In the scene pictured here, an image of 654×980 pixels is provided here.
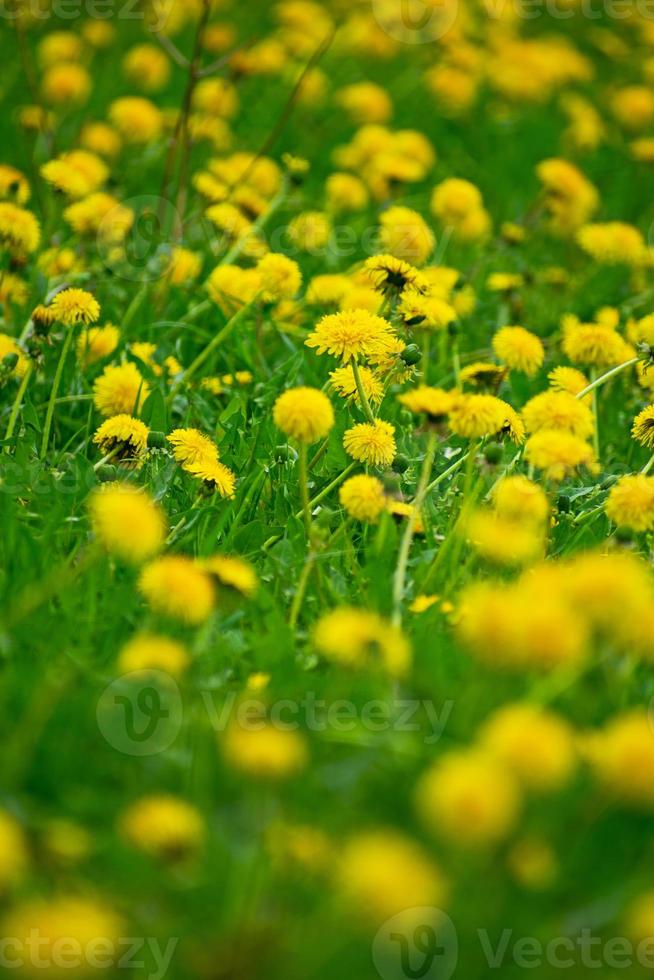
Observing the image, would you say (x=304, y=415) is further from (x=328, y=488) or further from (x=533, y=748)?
(x=533, y=748)

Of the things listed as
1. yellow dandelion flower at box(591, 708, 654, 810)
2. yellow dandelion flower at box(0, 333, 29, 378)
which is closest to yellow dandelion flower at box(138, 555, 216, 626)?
yellow dandelion flower at box(591, 708, 654, 810)

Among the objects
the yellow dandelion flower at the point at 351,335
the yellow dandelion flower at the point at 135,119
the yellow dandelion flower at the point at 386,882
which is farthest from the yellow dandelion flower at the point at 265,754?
the yellow dandelion flower at the point at 135,119

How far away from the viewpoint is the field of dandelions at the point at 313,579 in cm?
134

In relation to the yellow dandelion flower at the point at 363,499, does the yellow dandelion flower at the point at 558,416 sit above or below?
above

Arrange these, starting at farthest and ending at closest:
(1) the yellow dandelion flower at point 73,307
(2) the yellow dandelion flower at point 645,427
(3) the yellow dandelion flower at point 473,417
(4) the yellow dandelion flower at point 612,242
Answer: (4) the yellow dandelion flower at point 612,242 < (1) the yellow dandelion flower at point 73,307 < (2) the yellow dandelion flower at point 645,427 < (3) the yellow dandelion flower at point 473,417

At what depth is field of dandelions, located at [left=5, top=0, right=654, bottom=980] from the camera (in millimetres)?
1339

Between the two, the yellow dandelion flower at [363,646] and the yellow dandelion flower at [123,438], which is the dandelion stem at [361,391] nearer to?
the yellow dandelion flower at [123,438]

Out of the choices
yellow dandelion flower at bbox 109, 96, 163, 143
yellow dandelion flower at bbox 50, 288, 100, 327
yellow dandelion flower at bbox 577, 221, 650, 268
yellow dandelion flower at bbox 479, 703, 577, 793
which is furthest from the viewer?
yellow dandelion flower at bbox 109, 96, 163, 143

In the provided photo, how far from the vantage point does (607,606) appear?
144cm

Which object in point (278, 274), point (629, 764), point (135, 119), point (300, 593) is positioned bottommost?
point (135, 119)

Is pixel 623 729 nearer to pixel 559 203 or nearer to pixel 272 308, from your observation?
pixel 272 308

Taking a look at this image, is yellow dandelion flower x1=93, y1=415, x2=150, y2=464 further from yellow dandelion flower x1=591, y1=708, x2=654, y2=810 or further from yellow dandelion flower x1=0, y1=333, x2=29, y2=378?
yellow dandelion flower x1=591, y1=708, x2=654, y2=810

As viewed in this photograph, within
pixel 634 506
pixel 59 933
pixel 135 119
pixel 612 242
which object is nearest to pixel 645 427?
pixel 634 506

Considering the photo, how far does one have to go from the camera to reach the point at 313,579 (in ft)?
6.87
